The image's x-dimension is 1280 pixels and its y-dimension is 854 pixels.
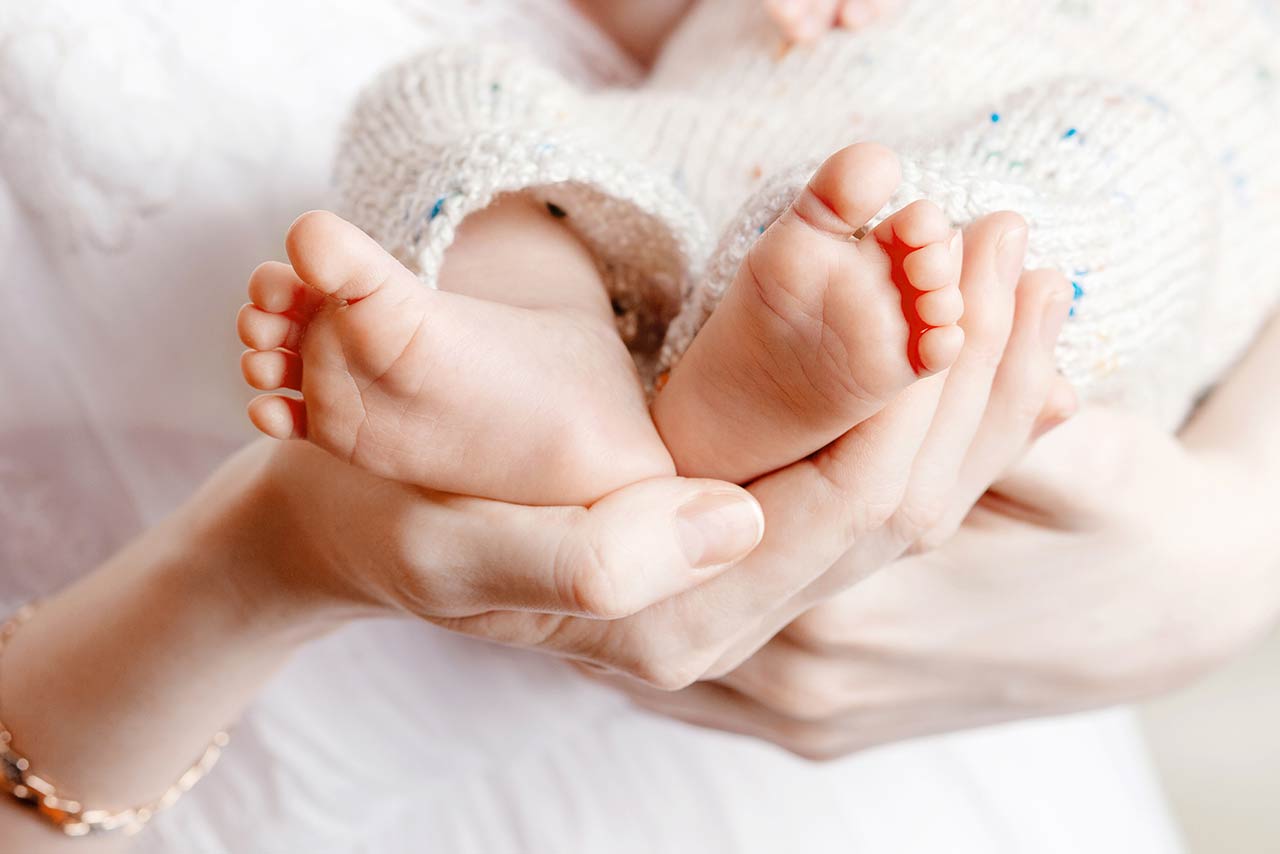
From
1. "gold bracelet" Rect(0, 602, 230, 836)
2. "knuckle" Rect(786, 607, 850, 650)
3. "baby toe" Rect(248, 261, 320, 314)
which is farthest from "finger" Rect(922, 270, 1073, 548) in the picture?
"gold bracelet" Rect(0, 602, 230, 836)

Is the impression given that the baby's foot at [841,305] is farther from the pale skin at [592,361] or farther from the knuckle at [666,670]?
the knuckle at [666,670]

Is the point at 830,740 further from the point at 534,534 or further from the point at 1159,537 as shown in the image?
the point at 534,534

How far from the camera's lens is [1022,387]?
500 millimetres

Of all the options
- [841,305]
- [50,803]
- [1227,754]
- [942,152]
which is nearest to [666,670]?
[841,305]

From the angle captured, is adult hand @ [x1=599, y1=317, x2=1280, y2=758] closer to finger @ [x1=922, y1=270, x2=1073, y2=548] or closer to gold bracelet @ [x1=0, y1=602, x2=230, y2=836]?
finger @ [x1=922, y1=270, x2=1073, y2=548]

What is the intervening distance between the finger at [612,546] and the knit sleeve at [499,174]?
15 centimetres

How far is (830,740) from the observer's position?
2.31 ft

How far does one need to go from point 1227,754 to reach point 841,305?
1.59 metres

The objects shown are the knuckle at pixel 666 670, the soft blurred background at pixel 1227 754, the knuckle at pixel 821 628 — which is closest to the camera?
the knuckle at pixel 666 670

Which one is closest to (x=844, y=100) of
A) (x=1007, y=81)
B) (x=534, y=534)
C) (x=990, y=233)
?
(x=1007, y=81)

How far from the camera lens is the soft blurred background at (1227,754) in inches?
61.9

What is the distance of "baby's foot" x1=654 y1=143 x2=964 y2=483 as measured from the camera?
1.25ft

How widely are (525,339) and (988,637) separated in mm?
406

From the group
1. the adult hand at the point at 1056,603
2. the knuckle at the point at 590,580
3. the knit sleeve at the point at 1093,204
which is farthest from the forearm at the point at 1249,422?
the knuckle at the point at 590,580
